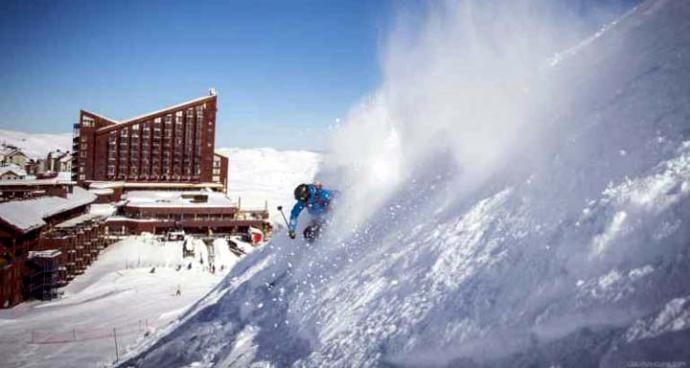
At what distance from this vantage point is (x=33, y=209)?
33.1 metres

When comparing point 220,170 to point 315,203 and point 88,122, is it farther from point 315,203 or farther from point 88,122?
point 315,203

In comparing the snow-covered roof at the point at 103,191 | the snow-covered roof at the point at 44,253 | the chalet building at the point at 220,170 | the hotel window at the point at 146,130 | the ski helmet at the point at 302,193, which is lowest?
the snow-covered roof at the point at 44,253

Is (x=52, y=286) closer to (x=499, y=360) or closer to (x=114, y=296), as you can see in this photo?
(x=114, y=296)

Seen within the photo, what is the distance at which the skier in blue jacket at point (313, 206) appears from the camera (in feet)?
37.3

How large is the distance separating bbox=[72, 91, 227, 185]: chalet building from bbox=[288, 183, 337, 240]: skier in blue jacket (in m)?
71.0

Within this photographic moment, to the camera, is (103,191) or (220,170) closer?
(103,191)

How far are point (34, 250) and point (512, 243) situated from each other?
113 ft

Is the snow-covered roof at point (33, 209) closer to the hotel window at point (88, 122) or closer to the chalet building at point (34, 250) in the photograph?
the chalet building at point (34, 250)

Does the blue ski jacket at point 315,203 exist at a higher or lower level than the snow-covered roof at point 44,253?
higher

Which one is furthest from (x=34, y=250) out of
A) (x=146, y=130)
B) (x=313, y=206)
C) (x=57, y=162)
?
(x=57, y=162)

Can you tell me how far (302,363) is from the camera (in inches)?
273

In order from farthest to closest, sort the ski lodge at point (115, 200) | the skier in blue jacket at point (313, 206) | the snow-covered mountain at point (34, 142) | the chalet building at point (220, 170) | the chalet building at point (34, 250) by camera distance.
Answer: the snow-covered mountain at point (34, 142) < the chalet building at point (220, 170) < the ski lodge at point (115, 200) < the chalet building at point (34, 250) < the skier in blue jacket at point (313, 206)

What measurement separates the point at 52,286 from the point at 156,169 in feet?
164

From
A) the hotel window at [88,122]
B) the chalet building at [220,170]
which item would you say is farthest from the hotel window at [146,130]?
the chalet building at [220,170]
